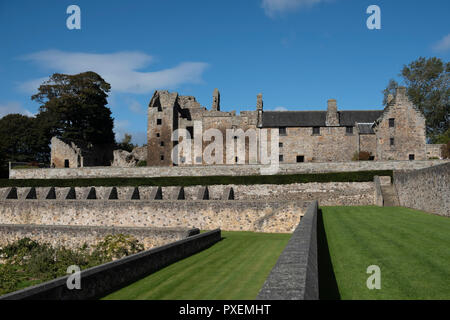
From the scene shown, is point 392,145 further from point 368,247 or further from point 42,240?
point 42,240

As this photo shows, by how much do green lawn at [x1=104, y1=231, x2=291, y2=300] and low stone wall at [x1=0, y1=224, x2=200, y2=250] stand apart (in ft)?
8.80

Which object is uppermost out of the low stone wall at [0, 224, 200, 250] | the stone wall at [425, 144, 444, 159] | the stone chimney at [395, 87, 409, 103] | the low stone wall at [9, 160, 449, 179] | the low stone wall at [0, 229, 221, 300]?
the stone chimney at [395, 87, 409, 103]

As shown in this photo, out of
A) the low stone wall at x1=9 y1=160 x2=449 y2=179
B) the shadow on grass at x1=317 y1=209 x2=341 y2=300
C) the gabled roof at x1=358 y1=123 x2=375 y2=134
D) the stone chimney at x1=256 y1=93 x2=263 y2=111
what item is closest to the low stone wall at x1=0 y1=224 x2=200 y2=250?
the shadow on grass at x1=317 y1=209 x2=341 y2=300

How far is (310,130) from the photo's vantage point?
4378cm

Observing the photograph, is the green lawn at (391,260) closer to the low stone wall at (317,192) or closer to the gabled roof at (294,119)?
the low stone wall at (317,192)

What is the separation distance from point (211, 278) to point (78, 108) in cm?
5096

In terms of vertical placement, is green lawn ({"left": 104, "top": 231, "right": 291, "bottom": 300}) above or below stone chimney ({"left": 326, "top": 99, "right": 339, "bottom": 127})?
below

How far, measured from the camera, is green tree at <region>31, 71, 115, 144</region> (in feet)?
178

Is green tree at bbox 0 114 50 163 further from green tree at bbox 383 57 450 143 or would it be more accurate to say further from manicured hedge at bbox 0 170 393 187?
green tree at bbox 383 57 450 143

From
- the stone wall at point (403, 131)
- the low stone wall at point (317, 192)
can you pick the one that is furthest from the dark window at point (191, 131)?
the stone wall at point (403, 131)

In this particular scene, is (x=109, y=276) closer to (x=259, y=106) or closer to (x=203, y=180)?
(x=203, y=180)

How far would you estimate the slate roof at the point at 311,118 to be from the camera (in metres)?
44.1

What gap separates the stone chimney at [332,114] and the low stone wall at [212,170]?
1061cm
